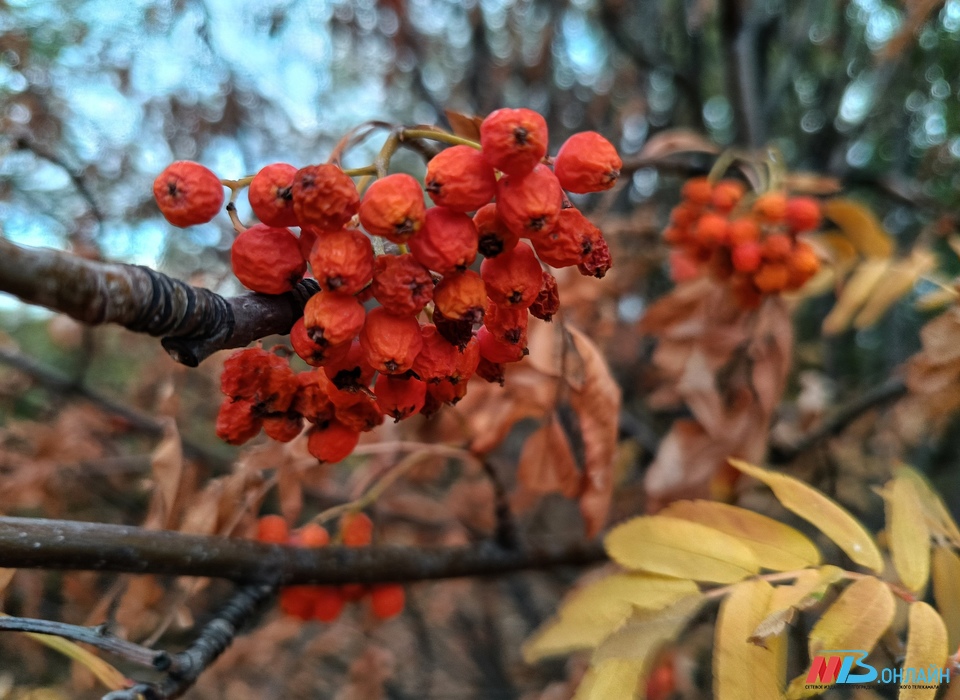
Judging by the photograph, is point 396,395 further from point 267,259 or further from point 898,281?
point 898,281

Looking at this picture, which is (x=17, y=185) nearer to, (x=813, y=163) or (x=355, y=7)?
A: (x=355, y=7)

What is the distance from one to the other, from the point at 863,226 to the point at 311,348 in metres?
2.02

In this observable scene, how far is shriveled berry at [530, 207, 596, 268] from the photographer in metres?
0.97

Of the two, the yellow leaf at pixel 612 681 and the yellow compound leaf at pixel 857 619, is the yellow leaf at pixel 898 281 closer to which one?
the yellow compound leaf at pixel 857 619

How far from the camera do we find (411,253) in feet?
3.15

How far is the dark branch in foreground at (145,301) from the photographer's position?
1.95 ft

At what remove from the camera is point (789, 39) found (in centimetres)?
364

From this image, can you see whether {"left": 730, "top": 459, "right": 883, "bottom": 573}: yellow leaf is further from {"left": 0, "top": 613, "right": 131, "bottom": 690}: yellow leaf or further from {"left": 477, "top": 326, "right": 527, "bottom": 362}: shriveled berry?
{"left": 0, "top": 613, "right": 131, "bottom": 690}: yellow leaf

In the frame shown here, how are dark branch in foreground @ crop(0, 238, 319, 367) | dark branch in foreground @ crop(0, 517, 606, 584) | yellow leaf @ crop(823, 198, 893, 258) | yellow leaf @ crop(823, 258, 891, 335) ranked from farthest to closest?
yellow leaf @ crop(823, 198, 893, 258), yellow leaf @ crop(823, 258, 891, 335), dark branch in foreground @ crop(0, 517, 606, 584), dark branch in foreground @ crop(0, 238, 319, 367)

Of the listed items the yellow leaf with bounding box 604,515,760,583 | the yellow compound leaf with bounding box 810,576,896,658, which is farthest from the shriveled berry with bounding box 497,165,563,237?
the yellow compound leaf with bounding box 810,576,896,658

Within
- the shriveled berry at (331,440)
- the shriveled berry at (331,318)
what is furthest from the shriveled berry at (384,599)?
the shriveled berry at (331,318)

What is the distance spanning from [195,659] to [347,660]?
3.28 metres

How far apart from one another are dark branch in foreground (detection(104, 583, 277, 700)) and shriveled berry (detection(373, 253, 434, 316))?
0.70 m

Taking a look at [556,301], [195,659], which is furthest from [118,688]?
[556,301]
